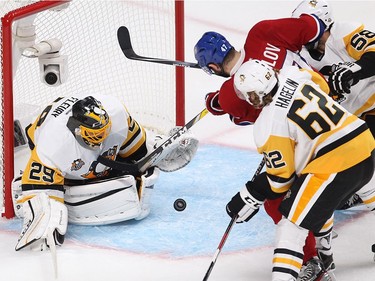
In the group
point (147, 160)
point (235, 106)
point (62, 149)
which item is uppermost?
point (235, 106)

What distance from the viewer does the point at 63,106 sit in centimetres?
373

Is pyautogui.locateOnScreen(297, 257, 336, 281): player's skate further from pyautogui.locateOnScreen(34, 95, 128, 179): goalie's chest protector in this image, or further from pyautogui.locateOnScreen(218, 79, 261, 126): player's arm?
pyautogui.locateOnScreen(34, 95, 128, 179): goalie's chest protector

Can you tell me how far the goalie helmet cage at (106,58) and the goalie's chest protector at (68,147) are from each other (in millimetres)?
391

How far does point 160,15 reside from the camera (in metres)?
4.64

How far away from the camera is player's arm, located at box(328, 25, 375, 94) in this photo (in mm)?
3461

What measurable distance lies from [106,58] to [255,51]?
1242 mm

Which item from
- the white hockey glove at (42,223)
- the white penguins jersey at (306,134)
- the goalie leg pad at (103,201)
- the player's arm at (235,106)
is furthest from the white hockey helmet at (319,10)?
the white hockey glove at (42,223)

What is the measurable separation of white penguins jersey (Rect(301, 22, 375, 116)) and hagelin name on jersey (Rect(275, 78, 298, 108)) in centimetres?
63

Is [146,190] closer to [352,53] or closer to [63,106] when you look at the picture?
[63,106]

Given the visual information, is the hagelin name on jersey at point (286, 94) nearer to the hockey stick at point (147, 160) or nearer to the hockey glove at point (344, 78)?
the hockey glove at point (344, 78)

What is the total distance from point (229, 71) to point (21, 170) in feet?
3.48

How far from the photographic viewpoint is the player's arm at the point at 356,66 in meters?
3.46

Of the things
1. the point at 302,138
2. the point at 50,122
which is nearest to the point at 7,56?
the point at 50,122

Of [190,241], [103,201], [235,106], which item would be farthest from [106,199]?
[235,106]
